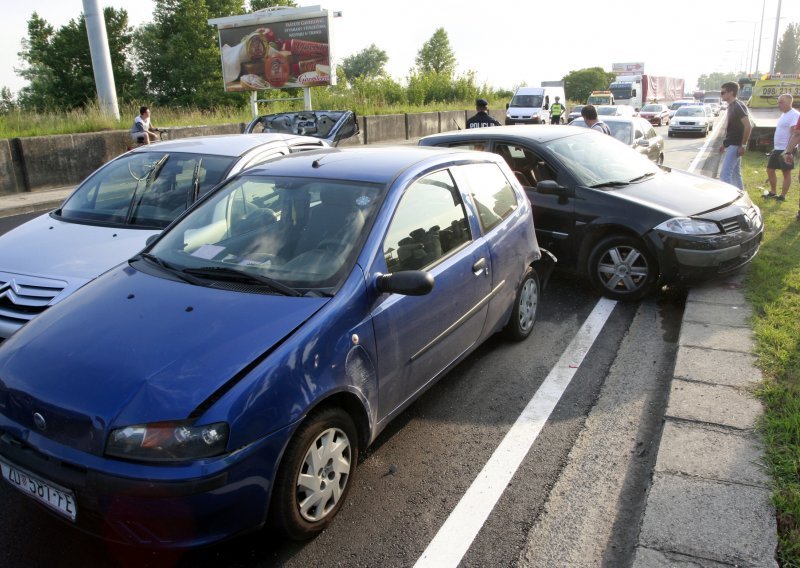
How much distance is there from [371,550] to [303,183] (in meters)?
2.07

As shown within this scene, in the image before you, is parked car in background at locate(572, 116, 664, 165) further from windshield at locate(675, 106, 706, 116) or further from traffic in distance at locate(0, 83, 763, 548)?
windshield at locate(675, 106, 706, 116)

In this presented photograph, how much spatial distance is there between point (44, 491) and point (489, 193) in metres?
3.26

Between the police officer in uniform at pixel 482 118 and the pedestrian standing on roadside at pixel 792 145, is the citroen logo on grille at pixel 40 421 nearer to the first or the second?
the pedestrian standing on roadside at pixel 792 145

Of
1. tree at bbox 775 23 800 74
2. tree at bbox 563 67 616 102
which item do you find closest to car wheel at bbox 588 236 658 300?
tree at bbox 563 67 616 102

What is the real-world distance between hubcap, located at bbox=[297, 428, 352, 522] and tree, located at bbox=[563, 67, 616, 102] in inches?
2949

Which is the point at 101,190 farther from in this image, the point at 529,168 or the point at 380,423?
the point at 529,168

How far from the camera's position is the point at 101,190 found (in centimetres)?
554

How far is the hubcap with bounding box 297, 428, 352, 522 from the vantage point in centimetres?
274

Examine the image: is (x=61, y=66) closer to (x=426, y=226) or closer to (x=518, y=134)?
(x=518, y=134)

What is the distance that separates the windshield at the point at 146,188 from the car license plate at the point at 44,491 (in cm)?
274

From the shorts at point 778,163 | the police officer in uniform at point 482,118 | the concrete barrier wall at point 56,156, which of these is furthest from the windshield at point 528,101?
the shorts at point 778,163

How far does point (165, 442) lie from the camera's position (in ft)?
7.83

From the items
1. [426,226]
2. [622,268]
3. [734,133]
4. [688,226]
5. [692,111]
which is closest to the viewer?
[426,226]

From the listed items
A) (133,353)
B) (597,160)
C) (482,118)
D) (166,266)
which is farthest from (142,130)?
(133,353)
